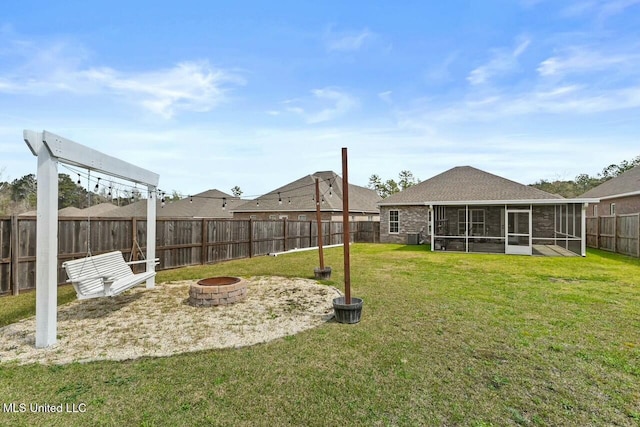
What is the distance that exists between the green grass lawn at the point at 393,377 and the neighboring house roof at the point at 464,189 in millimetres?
13297

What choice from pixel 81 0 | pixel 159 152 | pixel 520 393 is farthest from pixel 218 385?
pixel 159 152

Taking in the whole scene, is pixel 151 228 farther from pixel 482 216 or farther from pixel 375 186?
pixel 375 186

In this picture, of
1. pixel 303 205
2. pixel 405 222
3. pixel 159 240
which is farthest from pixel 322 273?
pixel 303 205

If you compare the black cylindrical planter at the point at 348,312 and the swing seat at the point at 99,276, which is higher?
the swing seat at the point at 99,276

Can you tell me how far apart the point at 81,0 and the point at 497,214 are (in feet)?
63.0

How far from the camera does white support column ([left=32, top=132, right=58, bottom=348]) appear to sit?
13.0 feet

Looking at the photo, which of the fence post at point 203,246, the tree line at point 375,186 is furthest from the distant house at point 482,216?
the tree line at point 375,186

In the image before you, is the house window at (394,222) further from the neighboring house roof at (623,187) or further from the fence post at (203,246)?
the fence post at (203,246)

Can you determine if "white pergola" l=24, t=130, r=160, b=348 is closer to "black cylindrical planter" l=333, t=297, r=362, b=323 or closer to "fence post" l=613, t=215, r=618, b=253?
"black cylindrical planter" l=333, t=297, r=362, b=323

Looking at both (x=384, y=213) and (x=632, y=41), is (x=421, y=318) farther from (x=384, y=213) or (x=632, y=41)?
(x=384, y=213)

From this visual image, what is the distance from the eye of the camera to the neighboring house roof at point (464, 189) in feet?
58.4

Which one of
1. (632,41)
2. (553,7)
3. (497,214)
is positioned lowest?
(497,214)

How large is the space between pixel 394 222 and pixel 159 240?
1450cm

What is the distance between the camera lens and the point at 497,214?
1767cm
